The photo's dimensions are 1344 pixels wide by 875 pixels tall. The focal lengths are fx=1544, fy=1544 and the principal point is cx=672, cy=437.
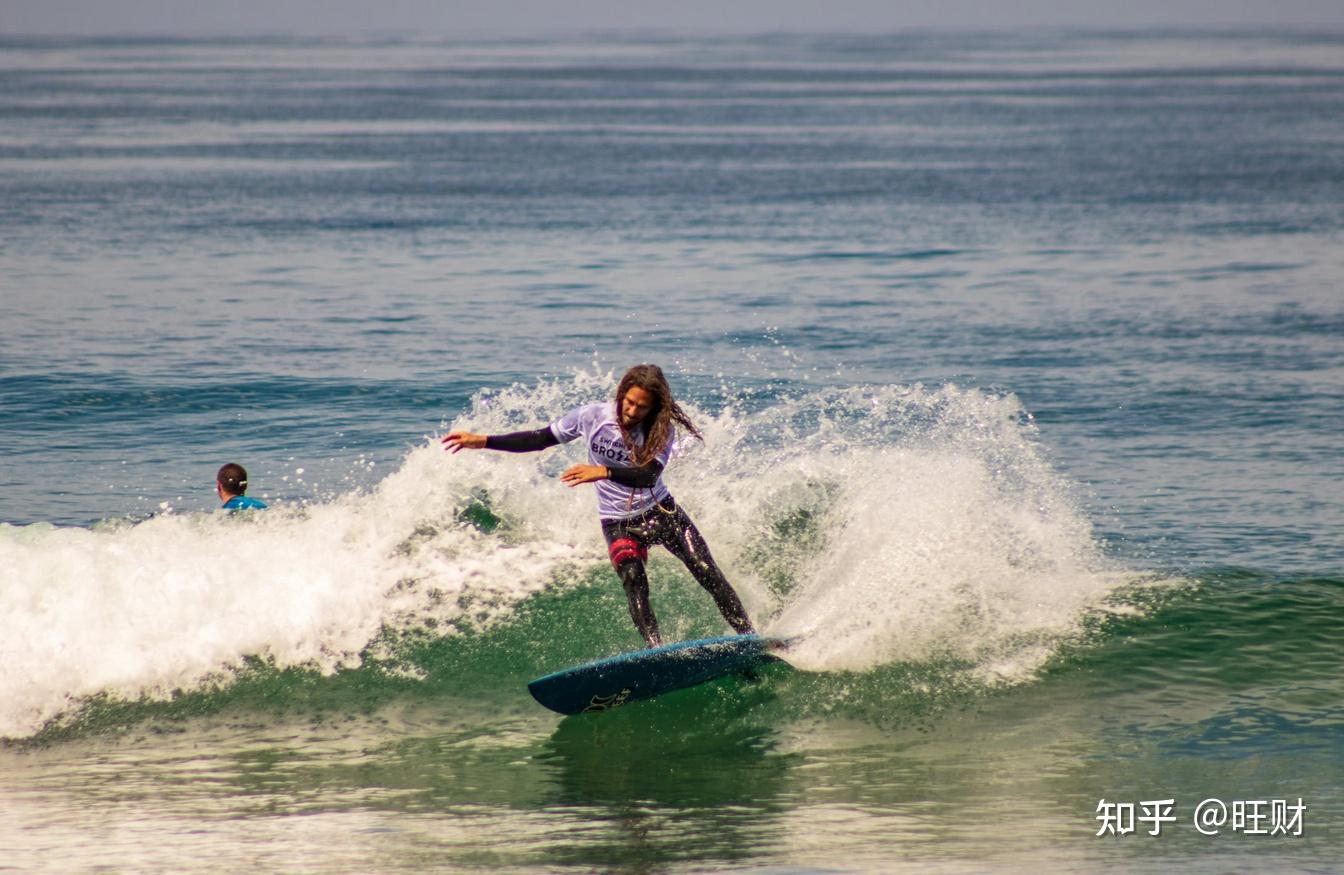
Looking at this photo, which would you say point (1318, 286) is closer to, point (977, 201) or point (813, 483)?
A: point (977, 201)

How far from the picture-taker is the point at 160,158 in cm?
4653

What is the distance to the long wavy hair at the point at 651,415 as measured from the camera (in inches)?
337

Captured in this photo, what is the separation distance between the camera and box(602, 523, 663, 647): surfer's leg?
902 centimetres

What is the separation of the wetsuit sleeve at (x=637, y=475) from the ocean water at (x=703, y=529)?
4.69 feet

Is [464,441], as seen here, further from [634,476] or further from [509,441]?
[634,476]

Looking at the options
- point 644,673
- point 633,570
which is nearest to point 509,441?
point 633,570

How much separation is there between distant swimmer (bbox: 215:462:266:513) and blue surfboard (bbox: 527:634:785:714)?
3702mm

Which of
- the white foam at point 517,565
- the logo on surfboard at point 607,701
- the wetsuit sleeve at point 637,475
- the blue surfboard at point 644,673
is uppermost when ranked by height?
the wetsuit sleeve at point 637,475

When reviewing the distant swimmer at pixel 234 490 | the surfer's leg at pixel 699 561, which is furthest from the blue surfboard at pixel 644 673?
the distant swimmer at pixel 234 490

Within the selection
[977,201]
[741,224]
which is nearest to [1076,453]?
[741,224]

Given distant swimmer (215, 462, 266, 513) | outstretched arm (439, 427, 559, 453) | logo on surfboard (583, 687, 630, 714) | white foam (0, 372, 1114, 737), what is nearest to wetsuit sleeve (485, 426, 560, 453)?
outstretched arm (439, 427, 559, 453)

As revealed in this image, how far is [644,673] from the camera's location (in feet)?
29.8

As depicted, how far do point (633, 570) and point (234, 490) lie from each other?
4348 mm

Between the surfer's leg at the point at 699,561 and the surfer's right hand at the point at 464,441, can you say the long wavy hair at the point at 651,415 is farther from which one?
the surfer's right hand at the point at 464,441
